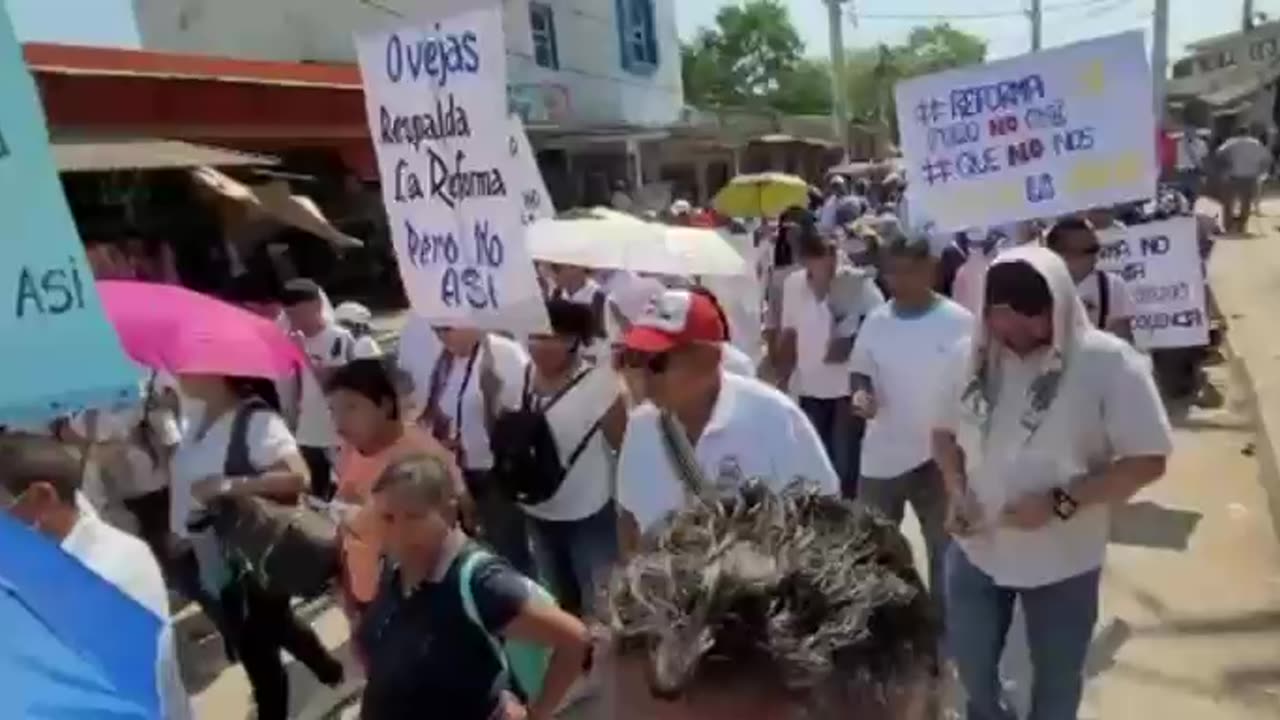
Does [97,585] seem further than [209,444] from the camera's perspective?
No

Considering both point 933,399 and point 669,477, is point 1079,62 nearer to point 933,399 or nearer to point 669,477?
point 933,399

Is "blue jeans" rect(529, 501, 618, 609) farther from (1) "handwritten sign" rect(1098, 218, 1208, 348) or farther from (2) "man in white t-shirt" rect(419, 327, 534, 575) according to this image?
(1) "handwritten sign" rect(1098, 218, 1208, 348)

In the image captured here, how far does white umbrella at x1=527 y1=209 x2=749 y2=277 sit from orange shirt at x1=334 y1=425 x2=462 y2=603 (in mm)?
1724

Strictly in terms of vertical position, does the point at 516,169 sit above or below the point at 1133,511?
above

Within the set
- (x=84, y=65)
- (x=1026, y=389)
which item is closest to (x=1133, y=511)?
(x=1026, y=389)

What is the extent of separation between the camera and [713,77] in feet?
301

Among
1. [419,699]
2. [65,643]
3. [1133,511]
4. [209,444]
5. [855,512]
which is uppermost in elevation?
[855,512]

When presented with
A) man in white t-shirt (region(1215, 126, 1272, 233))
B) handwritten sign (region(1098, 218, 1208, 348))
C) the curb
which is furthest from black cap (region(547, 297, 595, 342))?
man in white t-shirt (region(1215, 126, 1272, 233))

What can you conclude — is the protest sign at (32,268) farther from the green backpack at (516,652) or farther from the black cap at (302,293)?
the black cap at (302,293)

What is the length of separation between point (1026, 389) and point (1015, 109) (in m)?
2.53

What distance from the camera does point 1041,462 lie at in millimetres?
3838

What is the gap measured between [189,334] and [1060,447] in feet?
7.89

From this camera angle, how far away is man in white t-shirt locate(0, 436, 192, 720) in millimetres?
3068

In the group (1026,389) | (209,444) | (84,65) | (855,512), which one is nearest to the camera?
(855,512)
